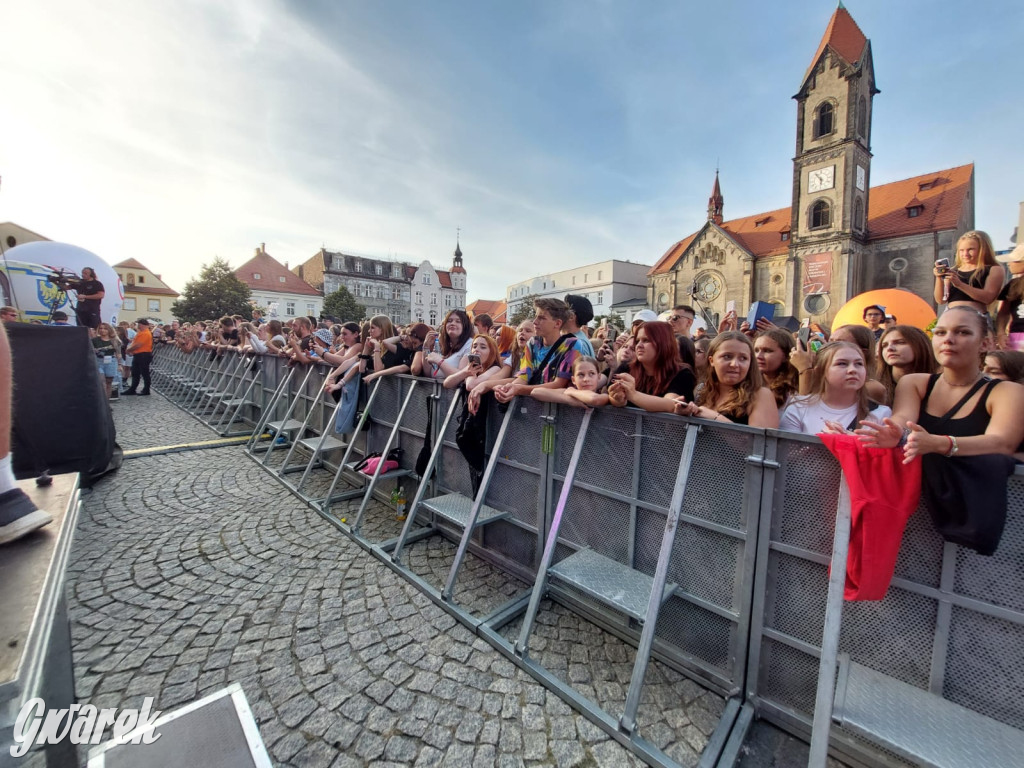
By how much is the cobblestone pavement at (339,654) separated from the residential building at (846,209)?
40.2 metres

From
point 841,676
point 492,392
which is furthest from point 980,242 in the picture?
point 492,392

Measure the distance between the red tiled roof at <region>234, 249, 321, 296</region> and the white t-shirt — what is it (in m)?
58.9

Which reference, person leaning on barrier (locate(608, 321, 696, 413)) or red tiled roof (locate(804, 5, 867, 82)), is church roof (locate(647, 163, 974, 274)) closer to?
red tiled roof (locate(804, 5, 867, 82))

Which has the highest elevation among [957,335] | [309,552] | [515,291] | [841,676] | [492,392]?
[515,291]

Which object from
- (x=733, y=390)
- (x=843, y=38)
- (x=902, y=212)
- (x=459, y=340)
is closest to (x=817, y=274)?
(x=902, y=212)

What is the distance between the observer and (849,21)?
36.2 m

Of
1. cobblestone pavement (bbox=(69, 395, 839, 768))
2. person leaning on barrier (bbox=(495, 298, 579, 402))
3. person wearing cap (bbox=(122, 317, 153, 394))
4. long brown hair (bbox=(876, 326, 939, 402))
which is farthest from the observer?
person wearing cap (bbox=(122, 317, 153, 394))

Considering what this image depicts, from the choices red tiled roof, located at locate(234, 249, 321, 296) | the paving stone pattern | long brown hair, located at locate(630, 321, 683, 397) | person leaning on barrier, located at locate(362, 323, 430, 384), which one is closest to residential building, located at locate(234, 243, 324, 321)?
red tiled roof, located at locate(234, 249, 321, 296)

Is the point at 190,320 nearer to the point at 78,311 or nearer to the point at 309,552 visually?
the point at 78,311

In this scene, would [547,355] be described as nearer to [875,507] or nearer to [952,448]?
[875,507]

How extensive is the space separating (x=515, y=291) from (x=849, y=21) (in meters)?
54.1

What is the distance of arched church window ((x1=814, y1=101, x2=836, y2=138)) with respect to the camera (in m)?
35.2

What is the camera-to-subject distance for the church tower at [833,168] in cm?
3375

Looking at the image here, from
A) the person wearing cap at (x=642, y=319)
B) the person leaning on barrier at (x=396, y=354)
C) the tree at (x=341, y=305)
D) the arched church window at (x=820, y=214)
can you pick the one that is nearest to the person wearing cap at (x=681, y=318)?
the person wearing cap at (x=642, y=319)
